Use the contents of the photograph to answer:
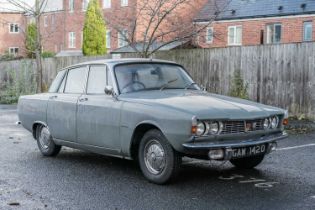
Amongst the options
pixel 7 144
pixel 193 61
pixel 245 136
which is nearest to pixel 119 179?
pixel 245 136

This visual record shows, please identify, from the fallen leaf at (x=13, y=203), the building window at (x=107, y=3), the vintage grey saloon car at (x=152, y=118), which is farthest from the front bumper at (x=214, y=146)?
the building window at (x=107, y=3)

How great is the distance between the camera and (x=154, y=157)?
655 centimetres

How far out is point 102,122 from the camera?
7262 mm

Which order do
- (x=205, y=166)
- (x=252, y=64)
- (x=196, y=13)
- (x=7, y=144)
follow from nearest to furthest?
(x=205, y=166)
(x=7, y=144)
(x=252, y=64)
(x=196, y=13)

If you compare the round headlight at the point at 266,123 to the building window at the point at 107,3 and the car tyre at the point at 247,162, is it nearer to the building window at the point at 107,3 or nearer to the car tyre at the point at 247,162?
the car tyre at the point at 247,162

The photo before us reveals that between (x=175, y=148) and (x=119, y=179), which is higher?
(x=175, y=148)

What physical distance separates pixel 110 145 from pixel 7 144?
13.6 feet

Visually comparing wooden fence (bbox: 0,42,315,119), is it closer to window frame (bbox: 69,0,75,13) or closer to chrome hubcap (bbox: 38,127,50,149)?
chrome hubcap (bbox: 38,127,50,149)

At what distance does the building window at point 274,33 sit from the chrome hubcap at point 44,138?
25.8 metres

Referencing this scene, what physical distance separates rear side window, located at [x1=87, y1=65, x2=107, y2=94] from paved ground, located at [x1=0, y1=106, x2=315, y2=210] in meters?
1.21

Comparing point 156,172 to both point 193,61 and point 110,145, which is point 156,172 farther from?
point 193,61

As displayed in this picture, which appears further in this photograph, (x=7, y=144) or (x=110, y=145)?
(x=7, y=144)

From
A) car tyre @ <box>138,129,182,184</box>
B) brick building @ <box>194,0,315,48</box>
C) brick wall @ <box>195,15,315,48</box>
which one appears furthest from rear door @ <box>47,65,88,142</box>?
brick wall @ <box>195,15,315,48</box>

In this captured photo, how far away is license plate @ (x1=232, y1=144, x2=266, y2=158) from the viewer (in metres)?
6.20
